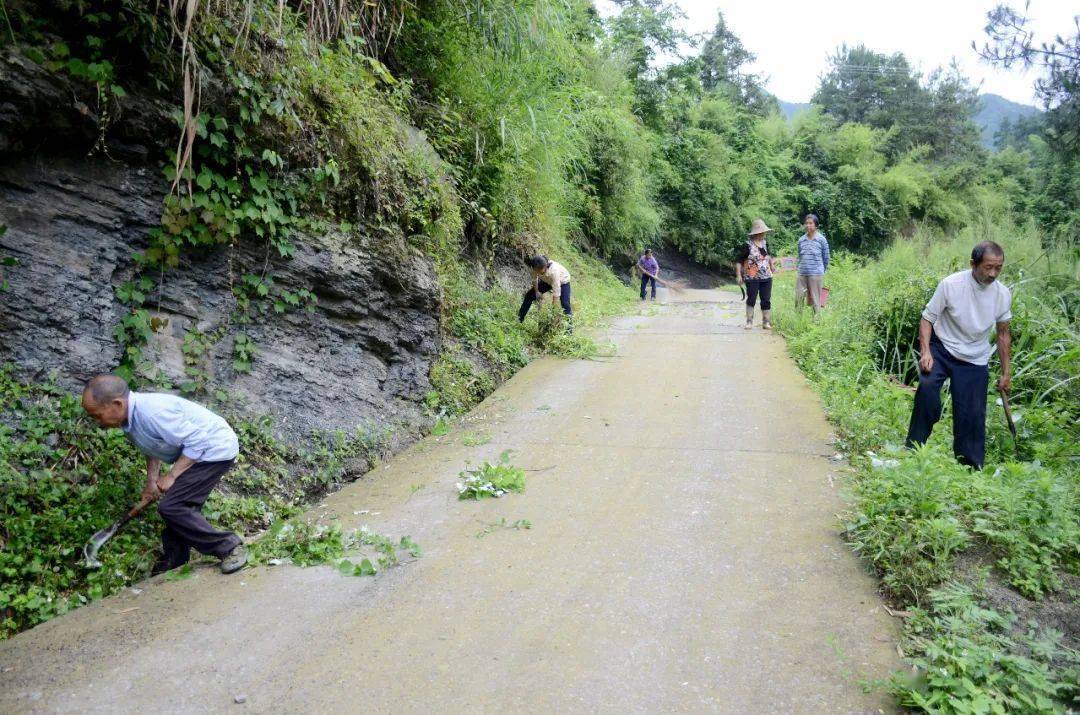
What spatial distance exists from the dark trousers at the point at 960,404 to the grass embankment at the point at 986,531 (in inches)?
8.4

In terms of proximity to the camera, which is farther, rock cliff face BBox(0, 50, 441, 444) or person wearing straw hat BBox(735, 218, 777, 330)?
person wearing straw hat BBox(735, 218, 777, 330)

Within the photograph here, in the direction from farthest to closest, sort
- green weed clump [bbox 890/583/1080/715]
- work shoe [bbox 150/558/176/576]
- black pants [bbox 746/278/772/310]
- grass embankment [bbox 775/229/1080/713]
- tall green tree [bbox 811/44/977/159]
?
tall green tree [bbox 811/44/977/159], black pants [bbox 746/278/772/310], work shoe [bbox 150/558/176/576], grass embankment [bbox 775/229/1080/713], green weed clump [bbox 890/583/1080/715]

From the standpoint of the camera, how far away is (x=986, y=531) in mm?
3512

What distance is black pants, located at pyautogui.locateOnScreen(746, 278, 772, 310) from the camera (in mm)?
11078

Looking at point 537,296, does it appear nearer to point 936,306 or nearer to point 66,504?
point 936,306

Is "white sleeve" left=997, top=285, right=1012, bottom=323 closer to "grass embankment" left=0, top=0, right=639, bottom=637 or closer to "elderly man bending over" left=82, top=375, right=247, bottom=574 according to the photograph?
"grass embankment" left=0, top=0, right=639, bottom=637

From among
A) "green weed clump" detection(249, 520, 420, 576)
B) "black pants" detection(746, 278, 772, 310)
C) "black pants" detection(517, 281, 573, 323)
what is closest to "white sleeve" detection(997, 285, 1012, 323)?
"green weed clump" detection(249, 520, 420, 576)

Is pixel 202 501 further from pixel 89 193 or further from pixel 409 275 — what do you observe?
pixel 409 275

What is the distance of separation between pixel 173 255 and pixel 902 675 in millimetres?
4825

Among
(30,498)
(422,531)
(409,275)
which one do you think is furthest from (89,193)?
(422,531)

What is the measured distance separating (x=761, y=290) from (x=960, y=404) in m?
6.41

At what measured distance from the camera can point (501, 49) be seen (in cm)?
819

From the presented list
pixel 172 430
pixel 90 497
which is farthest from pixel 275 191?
pixel 90 497

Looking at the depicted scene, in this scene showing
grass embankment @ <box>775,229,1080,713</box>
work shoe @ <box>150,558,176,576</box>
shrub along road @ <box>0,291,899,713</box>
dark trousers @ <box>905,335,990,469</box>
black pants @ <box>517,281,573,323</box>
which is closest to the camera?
grass embankment @ <box>775,229,1080,713</box>
